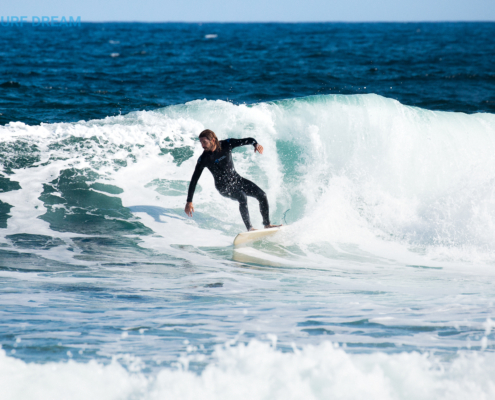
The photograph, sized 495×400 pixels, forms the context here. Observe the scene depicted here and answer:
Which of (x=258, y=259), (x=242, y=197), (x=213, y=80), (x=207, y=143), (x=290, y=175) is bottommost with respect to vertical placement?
(x=258, y=259)

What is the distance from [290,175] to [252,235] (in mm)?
2499

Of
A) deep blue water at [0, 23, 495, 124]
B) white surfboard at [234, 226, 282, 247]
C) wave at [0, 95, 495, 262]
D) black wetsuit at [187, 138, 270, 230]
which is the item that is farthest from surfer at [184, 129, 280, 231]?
deep blue water at [0, 23, 495, 124]

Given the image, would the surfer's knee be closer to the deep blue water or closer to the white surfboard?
the white surfboard

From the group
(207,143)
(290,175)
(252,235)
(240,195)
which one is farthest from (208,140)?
(290,175)

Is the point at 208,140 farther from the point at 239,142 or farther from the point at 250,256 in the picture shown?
the point at 250,256

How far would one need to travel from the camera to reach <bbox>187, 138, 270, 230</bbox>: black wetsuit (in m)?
6.32

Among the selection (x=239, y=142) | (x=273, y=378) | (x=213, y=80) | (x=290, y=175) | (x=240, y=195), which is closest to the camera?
(x=273, y=378)

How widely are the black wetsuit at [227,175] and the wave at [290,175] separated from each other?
0.74 metres

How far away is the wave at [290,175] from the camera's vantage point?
7027 mm

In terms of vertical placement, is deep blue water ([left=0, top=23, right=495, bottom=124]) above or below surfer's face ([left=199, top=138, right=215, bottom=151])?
above

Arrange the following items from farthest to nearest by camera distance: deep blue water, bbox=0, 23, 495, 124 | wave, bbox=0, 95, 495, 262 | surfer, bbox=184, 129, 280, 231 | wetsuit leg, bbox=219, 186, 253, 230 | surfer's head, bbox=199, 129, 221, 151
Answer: deep blue water, bbox=0, 23, 495, 124 < wave, bbox=0, 95, 495, 262 < wetsuit leg, bbox=219, 186, 253, 230 < surfer, bbox=184, 129, 280, 231 < surfer's head, bbox=199, 129, 221, 151

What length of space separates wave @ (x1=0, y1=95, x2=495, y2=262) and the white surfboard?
0.22 m

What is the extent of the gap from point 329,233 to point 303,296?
2.29m

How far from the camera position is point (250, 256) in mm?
6164
